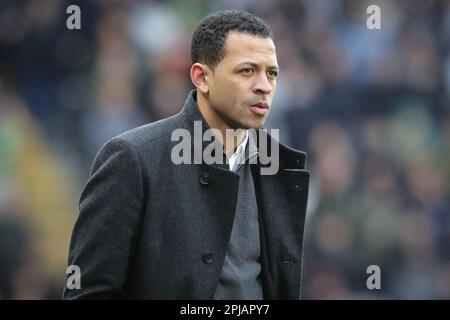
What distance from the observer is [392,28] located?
5.51m

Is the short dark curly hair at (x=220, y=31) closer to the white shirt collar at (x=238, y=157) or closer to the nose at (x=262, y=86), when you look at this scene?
the nose at (x=262, y=86)

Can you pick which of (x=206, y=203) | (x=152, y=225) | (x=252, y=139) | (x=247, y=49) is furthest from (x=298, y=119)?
(x=152, y=225)

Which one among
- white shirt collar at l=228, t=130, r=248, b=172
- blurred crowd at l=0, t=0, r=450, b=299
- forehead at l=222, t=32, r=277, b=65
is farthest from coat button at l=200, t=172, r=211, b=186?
blurred crowd at l=0, t=0, r=450, b=299

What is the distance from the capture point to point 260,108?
7.34 ft

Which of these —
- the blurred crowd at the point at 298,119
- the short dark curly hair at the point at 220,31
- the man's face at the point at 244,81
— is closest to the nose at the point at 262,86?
the man's face at the point at 244,81

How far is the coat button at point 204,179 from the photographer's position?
221cm

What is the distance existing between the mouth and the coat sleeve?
1.15 ft

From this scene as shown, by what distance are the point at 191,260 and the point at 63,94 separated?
2986mm

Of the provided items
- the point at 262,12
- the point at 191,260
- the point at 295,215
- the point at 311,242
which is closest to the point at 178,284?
the point at 191,260

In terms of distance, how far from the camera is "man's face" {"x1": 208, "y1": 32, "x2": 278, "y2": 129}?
2.24 metres

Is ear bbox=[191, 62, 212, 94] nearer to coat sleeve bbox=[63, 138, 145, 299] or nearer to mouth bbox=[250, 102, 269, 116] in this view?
mouth bbox=[250, 102, 269, 116]

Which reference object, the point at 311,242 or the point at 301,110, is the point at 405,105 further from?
the point at 311,242

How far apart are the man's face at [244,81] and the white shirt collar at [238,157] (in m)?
0.07

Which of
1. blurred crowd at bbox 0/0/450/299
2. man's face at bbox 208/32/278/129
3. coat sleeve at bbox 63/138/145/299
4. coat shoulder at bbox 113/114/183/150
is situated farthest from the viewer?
blurred crowd at bbox 0/0/450/299
